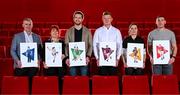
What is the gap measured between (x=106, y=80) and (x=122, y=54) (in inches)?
16.7

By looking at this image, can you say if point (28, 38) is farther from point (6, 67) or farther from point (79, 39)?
point (6, 67)

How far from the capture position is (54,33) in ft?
13.9

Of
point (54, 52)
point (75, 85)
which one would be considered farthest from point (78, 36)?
point (75, 85)

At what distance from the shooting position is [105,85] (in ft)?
13.4

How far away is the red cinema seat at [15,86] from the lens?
4.08 meters

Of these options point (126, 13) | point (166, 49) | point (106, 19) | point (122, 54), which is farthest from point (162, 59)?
point (126, 13)

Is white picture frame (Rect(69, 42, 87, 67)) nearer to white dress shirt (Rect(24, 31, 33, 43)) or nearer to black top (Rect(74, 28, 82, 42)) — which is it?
black top (Rect(74, 28, 82, 42))

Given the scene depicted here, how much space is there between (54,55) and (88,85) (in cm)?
54

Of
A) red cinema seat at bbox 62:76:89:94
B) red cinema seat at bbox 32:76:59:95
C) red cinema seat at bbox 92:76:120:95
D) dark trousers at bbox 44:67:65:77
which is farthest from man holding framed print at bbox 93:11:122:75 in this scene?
red cinema seat at bbox 32:76:59:95

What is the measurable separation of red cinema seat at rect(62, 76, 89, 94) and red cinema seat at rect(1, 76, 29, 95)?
43cm

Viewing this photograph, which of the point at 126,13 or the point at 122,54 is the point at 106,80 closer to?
the point at 122,54

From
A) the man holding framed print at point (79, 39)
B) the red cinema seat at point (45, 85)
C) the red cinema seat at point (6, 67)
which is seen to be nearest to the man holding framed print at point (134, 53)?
the man holding framed print at point (79, 39)

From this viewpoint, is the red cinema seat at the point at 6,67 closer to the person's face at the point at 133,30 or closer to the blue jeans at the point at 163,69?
the person's face at the point at 133,30

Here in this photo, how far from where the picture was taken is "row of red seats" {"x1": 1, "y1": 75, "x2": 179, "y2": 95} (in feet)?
13.4
